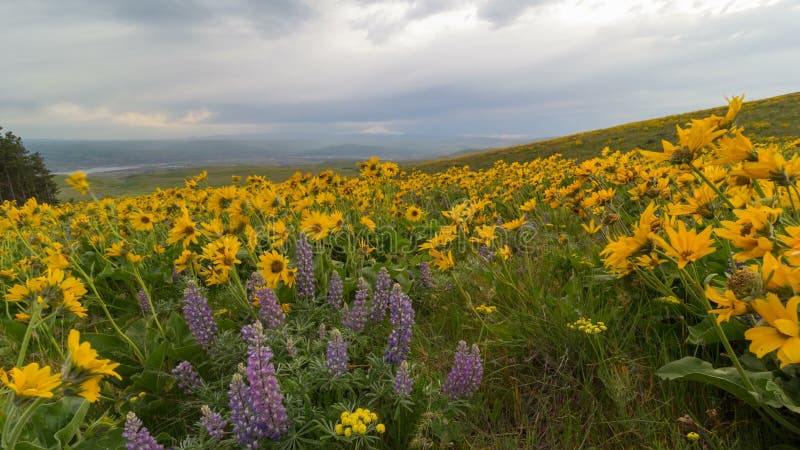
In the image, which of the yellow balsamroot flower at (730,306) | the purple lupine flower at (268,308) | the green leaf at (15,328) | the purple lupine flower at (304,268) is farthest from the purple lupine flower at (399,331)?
the green leaf at (15,328)

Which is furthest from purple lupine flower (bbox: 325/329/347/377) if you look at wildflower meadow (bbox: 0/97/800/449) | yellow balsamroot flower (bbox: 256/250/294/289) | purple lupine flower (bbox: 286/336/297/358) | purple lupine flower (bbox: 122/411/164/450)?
yellow balsamroot flower (bbox: 256/250/294/289)

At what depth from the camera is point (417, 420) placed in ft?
6.20

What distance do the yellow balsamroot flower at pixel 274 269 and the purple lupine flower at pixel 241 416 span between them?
101cm

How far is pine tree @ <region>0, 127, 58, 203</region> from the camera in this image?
1644 inches

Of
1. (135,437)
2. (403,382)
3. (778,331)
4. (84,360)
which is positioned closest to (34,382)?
(84,360)

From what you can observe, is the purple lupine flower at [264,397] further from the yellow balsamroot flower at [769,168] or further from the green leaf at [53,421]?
the yellow balsamroot flower at [769,168]

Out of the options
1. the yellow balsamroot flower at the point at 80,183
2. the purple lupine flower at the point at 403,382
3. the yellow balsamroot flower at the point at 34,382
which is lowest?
the purple lupine flower at the point at 403,382

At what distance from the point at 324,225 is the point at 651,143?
16.9m

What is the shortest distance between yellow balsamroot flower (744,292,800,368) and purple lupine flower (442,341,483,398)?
3.47 feet

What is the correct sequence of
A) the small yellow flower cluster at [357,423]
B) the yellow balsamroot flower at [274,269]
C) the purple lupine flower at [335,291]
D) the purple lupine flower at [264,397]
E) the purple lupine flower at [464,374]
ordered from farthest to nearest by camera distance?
the purple lupine flower at [335,291] < the yellow balsamroot flower at [274,269] < the purple lupine flower at [464,374] < the purple lupine flower at [264,397] < the small yellow flower cluster at [357,423]

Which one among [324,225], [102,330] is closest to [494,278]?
[324,225]

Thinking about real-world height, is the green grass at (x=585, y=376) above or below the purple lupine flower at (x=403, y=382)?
below

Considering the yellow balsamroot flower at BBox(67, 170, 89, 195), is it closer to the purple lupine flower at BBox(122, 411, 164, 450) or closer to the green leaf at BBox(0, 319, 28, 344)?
the green leaf at BBox(0, 319, 28, 344)

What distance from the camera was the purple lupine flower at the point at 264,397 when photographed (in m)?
1.66
